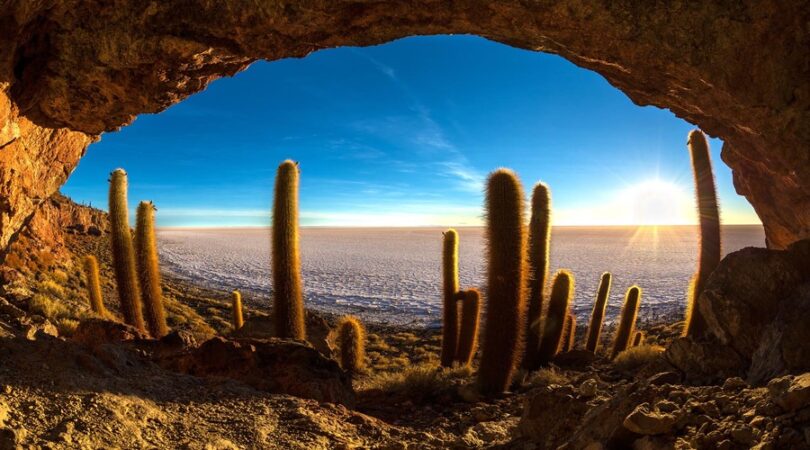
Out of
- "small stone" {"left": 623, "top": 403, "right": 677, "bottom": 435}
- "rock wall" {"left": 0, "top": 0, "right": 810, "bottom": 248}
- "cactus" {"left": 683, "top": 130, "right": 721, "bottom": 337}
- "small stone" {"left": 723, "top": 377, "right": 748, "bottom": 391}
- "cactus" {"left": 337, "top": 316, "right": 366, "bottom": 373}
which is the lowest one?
"cactus" {"left": 337, "top": 316, "right": 366, "bottom": 373}

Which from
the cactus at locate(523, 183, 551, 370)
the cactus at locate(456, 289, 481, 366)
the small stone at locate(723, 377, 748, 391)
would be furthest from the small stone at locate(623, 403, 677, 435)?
the cactus at locate(456, 289, 481, 366)

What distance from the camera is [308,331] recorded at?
12273 millimetres

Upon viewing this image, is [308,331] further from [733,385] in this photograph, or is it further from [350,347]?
[733,385]

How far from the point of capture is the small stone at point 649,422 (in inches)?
124

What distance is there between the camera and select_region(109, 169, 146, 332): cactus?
1170 centimetres

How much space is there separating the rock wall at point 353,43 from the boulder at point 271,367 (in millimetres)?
3462

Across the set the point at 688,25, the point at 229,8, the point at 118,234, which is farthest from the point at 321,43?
the point at 118,234

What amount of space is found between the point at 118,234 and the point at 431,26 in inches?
390

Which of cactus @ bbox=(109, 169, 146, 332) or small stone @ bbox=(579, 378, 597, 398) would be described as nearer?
small stone @ bbox=(579, 378, 597, 398)

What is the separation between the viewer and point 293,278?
33.3 feet

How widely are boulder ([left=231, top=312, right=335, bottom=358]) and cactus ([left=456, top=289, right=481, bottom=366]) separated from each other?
3133 mm

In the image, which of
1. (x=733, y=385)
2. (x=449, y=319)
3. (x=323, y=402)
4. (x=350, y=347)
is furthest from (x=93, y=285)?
(x=733, y=385)

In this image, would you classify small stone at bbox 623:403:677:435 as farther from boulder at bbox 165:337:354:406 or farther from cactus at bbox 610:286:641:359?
cactus at bbox 610:286:641:359

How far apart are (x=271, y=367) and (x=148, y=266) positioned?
24.5 feet
